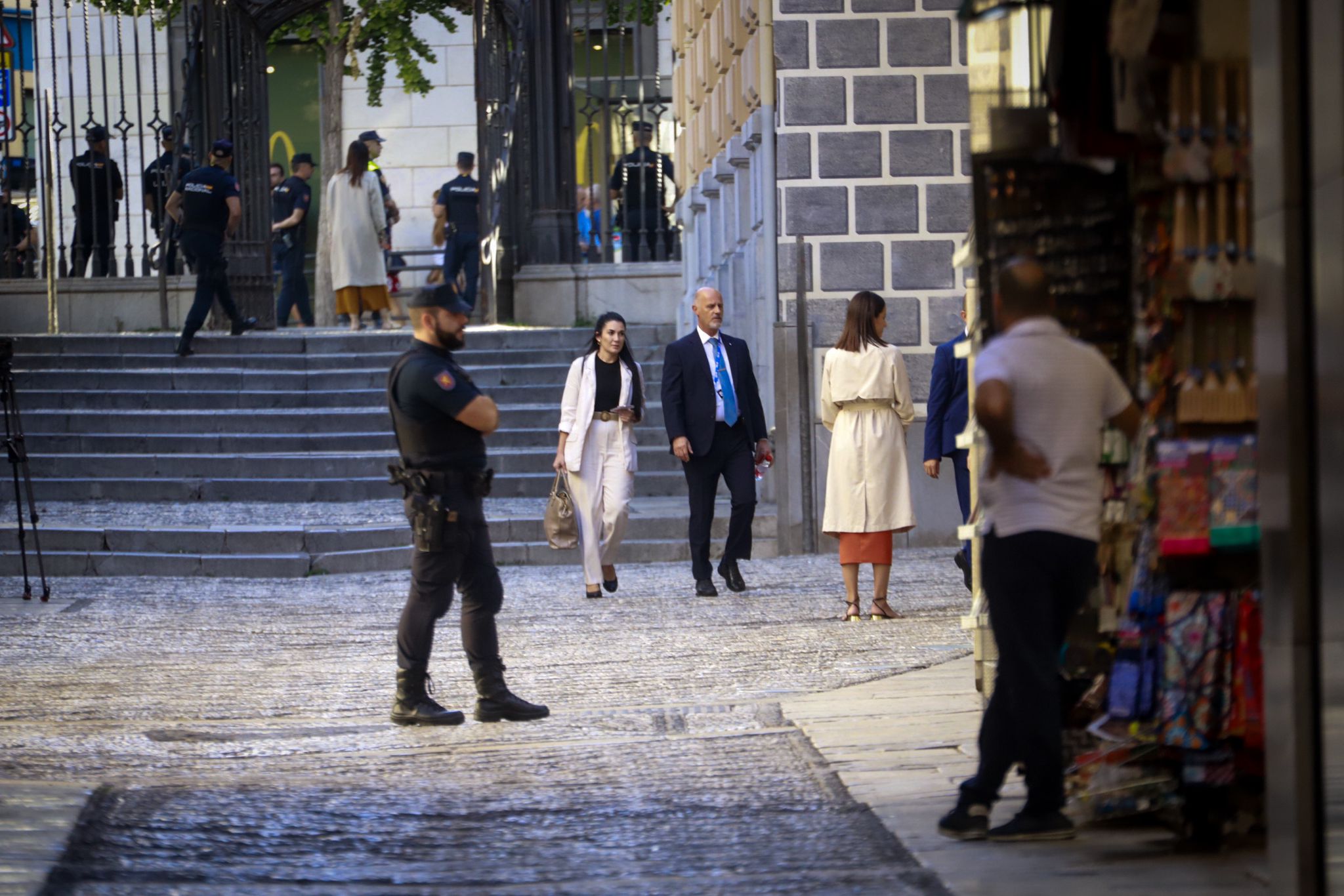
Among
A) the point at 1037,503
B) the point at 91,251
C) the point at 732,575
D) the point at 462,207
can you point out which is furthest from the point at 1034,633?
the point at 91,251

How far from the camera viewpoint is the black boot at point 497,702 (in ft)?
25.8

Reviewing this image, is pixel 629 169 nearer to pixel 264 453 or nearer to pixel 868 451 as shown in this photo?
pixel 264 453

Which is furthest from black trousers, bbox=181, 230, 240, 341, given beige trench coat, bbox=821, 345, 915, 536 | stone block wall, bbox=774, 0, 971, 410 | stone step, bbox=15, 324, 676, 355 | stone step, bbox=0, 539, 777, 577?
beige trench coat, bbox=821, 345, 915, 536

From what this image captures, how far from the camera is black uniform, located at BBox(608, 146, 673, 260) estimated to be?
825 inches

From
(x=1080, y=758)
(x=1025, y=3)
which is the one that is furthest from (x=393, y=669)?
(x=1025, y=3)

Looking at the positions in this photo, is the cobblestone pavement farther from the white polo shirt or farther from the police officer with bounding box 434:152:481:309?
the police officer with bounding box 434:152:481:309

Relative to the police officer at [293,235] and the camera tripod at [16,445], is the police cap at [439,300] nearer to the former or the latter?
the camera tripod at [16,445]

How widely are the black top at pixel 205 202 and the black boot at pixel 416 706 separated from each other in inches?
429

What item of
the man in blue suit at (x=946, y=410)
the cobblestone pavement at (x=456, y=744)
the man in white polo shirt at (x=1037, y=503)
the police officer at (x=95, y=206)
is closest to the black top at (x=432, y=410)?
the cobblestone pavement at (x=456, y=744)

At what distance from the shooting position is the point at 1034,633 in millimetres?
5453

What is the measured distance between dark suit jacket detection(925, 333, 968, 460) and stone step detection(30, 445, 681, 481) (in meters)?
4.90

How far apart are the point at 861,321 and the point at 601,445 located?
81.3 inches

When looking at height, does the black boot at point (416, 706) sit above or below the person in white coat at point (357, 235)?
below

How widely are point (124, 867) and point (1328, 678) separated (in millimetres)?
3420
